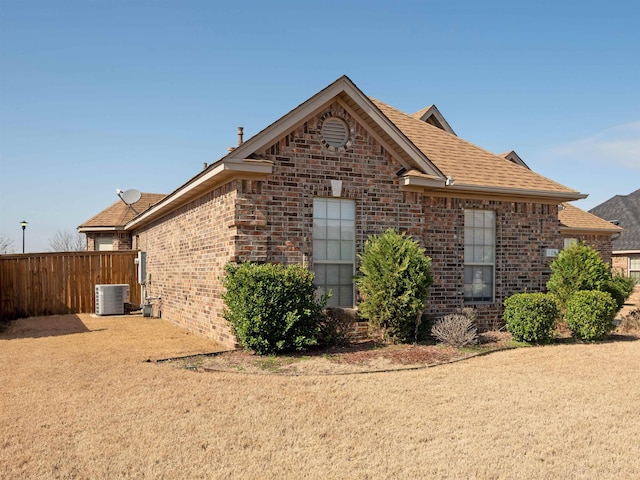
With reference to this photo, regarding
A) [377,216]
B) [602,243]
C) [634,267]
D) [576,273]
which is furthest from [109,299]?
[634,267]

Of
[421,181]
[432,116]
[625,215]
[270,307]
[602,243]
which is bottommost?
[270,307]

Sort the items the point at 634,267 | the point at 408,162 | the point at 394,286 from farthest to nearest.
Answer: the point at 634,267, the point at 408,162, the point at 394,286

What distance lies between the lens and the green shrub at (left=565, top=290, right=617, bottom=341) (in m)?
11.7

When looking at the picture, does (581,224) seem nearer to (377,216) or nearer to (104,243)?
(377,216)

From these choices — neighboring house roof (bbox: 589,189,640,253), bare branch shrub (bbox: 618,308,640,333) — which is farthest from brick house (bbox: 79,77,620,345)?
neighboring house roof (bbox: 589,189,640,253)

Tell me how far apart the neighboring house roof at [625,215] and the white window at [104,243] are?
992 inches

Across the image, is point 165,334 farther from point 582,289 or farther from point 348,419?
point 582,289

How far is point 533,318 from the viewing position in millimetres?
11383

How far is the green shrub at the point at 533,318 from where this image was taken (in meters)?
11.4

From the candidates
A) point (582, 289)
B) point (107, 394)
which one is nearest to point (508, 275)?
point (582, 289)

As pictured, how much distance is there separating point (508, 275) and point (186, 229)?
8.08 metres

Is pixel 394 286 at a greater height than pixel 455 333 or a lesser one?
greater

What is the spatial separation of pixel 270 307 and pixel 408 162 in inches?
191

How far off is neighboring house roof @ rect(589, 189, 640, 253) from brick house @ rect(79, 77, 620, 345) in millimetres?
17925
